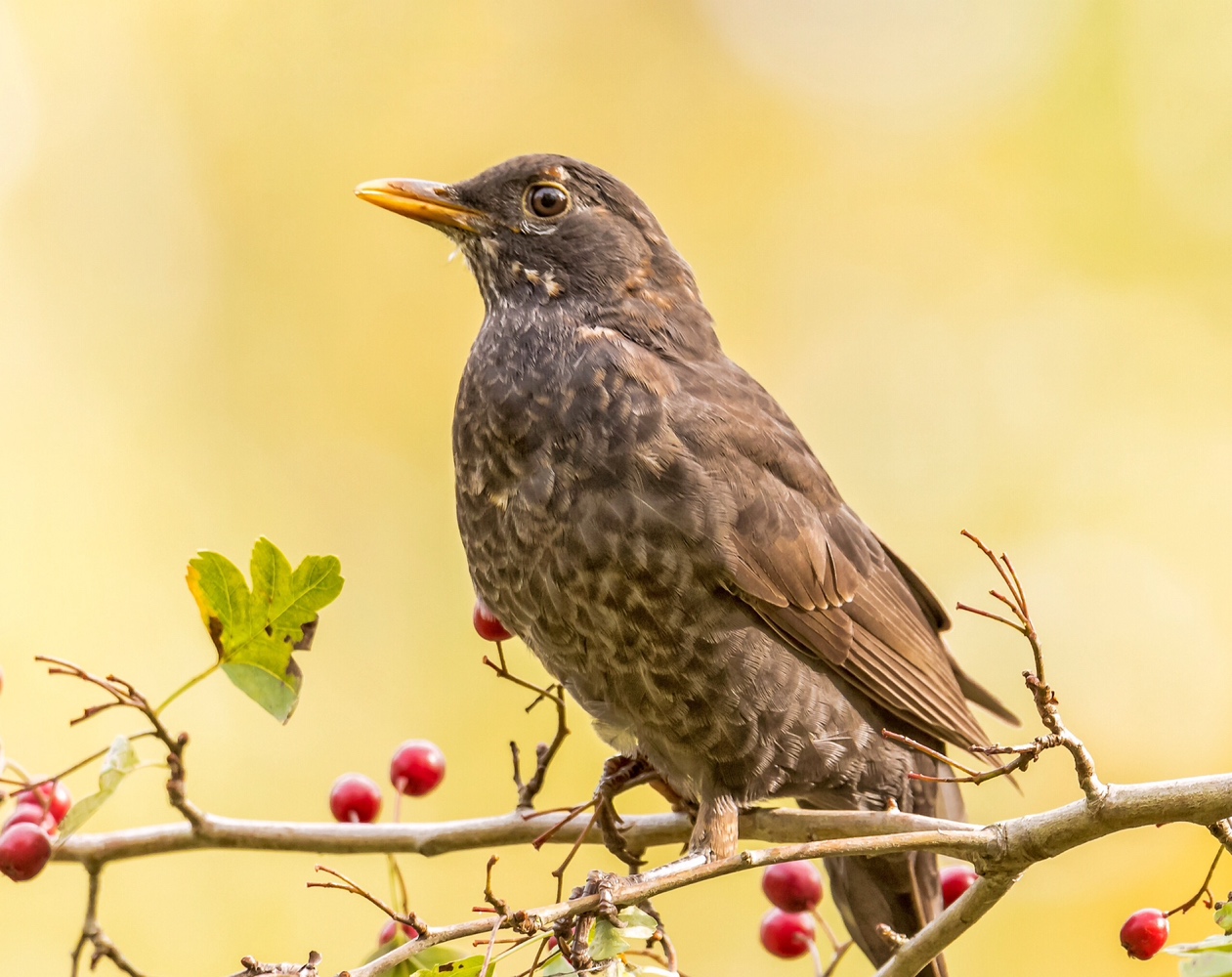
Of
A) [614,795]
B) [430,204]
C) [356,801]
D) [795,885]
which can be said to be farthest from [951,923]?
[430,204]

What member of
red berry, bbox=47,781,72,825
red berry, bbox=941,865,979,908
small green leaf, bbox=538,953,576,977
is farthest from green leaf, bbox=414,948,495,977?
red berry, bbox=941,865,979,908

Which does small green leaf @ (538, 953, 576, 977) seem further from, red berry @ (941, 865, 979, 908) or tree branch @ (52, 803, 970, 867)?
red berry @ (941, 865, 979, 908)

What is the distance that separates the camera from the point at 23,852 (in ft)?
9.60

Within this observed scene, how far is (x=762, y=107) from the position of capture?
381 inches

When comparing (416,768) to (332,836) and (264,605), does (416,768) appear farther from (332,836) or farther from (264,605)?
(264,605)

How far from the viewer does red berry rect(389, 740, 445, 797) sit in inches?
140

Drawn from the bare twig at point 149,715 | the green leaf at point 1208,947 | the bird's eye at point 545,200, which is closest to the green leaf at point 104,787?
the bare twig at point 149,715

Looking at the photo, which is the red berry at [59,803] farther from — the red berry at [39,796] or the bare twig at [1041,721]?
the bare twig at [1041,721]

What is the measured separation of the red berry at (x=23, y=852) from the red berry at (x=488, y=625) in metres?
1.20

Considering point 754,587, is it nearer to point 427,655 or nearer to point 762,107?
point 427,655

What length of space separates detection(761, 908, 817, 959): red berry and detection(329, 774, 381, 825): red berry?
44.7 inches

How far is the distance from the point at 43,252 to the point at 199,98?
1.46 metres

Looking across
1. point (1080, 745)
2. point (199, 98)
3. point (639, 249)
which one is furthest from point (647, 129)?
point (1080, 745)

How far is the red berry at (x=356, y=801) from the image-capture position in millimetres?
3549
